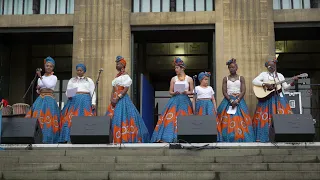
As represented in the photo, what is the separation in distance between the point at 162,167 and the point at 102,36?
613cm

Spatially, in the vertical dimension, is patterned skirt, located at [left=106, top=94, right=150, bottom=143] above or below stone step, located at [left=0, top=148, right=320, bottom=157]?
above

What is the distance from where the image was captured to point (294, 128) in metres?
10.3

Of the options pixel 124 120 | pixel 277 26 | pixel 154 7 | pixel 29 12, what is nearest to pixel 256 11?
pixel 277 26

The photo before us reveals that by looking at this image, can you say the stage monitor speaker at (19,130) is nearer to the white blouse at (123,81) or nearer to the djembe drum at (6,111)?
the djembe drum at (6,111)

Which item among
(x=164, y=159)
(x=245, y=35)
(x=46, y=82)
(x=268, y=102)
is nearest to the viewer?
(x=164, y=159)

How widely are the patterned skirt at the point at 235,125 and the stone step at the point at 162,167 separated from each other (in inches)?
120

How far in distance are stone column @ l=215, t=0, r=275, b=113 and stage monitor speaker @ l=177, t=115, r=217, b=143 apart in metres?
3.26

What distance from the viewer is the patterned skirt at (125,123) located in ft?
37.9

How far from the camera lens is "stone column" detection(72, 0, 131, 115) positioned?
1398 centimetres

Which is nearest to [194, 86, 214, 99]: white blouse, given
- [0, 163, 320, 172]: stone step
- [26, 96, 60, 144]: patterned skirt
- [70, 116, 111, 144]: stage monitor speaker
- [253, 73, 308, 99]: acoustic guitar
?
[253, 73, 308, 99]: acoustic guitar

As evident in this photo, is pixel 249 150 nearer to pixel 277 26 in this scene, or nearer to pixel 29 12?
pixel 277 26

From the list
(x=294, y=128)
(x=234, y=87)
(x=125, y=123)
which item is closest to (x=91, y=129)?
(x=125, y=123)

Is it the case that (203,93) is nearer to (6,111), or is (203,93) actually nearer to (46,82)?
(46,82)

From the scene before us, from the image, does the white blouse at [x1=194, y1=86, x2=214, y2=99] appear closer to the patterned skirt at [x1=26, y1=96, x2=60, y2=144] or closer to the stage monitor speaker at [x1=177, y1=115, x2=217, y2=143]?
the stage monitor speaker at [x1=177, y1=115, x2=217, y2=143]
